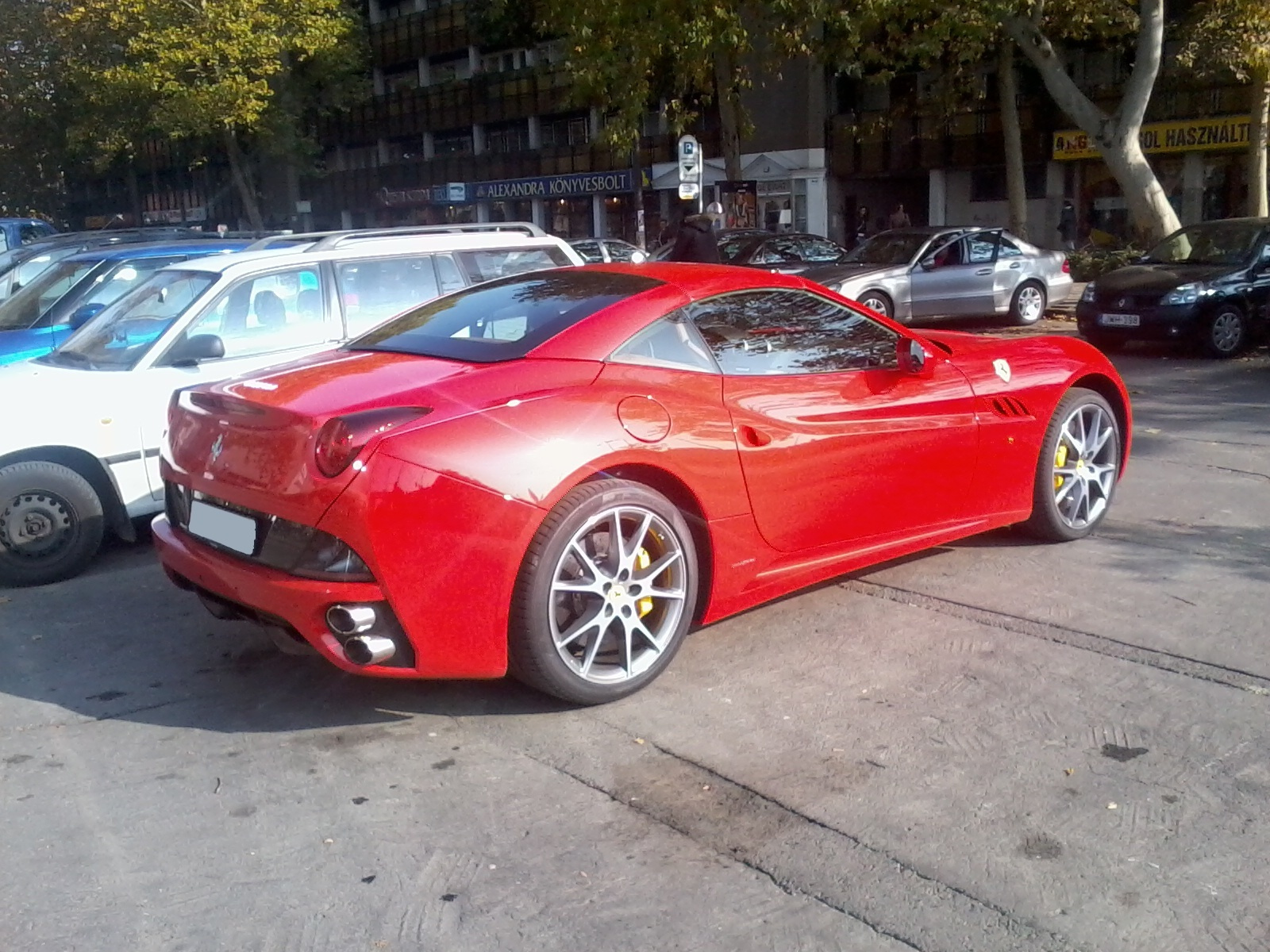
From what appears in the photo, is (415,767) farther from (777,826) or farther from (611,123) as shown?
(611,123)

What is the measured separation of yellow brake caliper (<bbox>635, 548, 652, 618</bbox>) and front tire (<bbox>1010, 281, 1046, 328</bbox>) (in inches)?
578

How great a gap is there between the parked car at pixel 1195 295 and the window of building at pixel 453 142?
4224 centimetres

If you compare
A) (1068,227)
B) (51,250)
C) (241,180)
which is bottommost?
(1068,227)

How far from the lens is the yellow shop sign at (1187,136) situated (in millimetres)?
30359

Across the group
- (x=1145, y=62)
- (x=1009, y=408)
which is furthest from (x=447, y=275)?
(x=1145, y=62)

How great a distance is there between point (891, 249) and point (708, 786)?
587 inches

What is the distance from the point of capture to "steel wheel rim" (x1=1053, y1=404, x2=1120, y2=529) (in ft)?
20.3

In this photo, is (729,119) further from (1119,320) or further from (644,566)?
(644,566)

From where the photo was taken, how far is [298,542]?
13.6ft

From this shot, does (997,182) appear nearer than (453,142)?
Yes

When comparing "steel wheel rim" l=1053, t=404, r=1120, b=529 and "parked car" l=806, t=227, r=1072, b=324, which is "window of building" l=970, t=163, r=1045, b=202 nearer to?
"parked car" l=806, t=227, r=1072, b=324

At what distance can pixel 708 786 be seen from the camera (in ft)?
12.7

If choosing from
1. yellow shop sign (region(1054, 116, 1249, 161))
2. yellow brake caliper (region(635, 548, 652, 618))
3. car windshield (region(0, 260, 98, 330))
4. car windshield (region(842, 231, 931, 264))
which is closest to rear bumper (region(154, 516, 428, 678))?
yellow brake caliper (region(635, 548, 652, 618))

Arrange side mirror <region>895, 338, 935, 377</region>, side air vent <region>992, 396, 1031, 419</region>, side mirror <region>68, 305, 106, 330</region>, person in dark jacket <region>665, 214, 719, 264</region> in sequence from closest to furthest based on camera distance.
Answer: side mirror <region>895, 338, 935, 377</region> < side air vent <region>992, 396, 1031, 419</region> < side mirror <region>68, 305, 106, 330</region> < person in dark jacket <region>665, 214, 719, 264</region>
